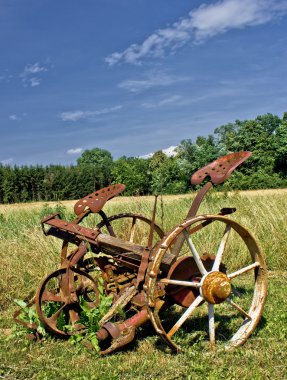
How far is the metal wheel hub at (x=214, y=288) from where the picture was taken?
3.39 metres

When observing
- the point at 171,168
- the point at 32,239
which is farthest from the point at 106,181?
the point at 32,239

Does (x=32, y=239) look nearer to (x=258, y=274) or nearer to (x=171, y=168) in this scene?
(x=258, y=274)

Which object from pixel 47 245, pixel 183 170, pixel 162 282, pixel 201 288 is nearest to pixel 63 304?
pixel 162 282

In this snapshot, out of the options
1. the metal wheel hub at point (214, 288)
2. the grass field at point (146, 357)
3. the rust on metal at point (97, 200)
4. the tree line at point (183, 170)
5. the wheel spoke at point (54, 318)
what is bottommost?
the grass field at point (146, 357)

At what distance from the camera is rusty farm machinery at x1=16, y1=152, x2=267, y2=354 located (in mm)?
3396

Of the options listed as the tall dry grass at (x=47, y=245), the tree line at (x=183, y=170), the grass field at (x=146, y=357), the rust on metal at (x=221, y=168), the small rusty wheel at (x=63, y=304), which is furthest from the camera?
the tree line at (x=183, y=170)

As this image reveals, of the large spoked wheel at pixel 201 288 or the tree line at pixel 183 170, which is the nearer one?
the large spoked wheel at pixel 201 288

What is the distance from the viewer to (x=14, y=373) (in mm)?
3330

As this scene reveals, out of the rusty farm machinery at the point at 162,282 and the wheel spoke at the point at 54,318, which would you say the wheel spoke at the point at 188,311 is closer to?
the rusty farm machinery at the point at 162,282

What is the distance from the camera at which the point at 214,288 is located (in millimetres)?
3395

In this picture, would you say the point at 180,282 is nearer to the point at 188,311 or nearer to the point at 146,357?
the point at 188,311

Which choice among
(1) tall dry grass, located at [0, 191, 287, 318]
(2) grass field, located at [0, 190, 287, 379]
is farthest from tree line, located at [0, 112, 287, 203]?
(2) grass field, located at [0, 190, 287, 379]

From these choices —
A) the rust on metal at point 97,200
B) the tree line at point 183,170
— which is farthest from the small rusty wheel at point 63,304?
the tree line at point 183,170

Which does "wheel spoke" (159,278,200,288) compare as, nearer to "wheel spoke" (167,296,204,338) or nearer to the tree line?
"wheel spoke" (167,296,204,338)
